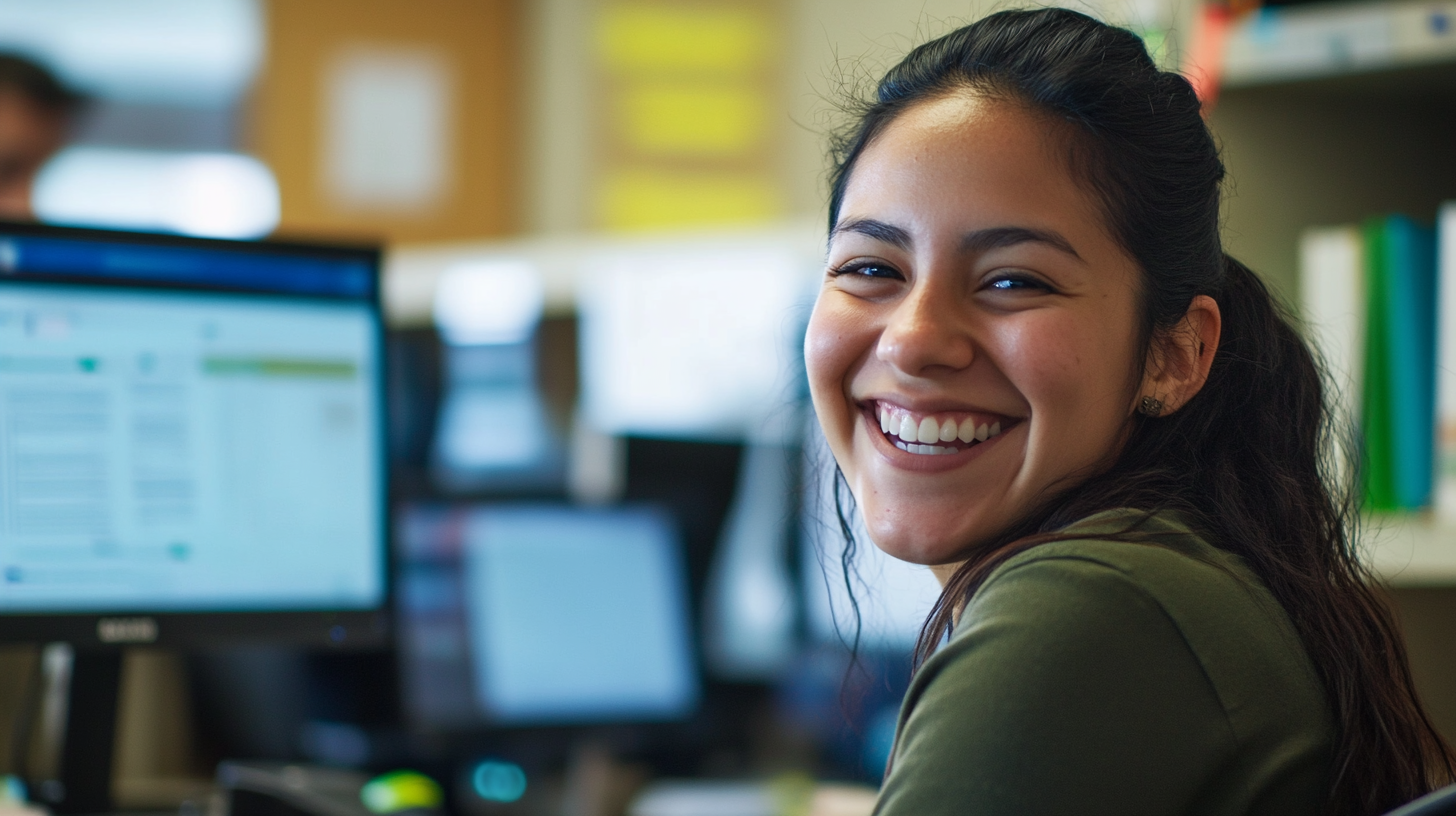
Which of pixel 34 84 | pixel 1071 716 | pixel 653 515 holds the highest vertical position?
pixel 34 84

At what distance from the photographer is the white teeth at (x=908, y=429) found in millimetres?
925

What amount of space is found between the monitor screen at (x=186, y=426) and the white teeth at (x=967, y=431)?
698mm

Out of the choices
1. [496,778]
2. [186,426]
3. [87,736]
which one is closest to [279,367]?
[186,426]

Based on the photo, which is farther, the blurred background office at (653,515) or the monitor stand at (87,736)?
the blurred background office at (653,515)

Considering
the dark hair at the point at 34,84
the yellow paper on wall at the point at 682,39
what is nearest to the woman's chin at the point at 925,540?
the dark hair at the point at 34,84

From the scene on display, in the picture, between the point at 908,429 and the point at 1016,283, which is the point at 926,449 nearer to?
the point at 908,429

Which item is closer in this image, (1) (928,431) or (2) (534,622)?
(1) (928,431)

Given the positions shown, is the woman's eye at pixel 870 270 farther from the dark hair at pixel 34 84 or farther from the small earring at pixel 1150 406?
the dark hair at pixel 34 84

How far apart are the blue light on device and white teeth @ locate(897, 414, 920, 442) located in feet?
3.50

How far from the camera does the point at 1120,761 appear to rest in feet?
2.22

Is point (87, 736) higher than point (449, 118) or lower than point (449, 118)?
lower

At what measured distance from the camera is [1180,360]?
938 millimetres

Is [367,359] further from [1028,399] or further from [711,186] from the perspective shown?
[711,186]

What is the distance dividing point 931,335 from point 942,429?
0.08m
